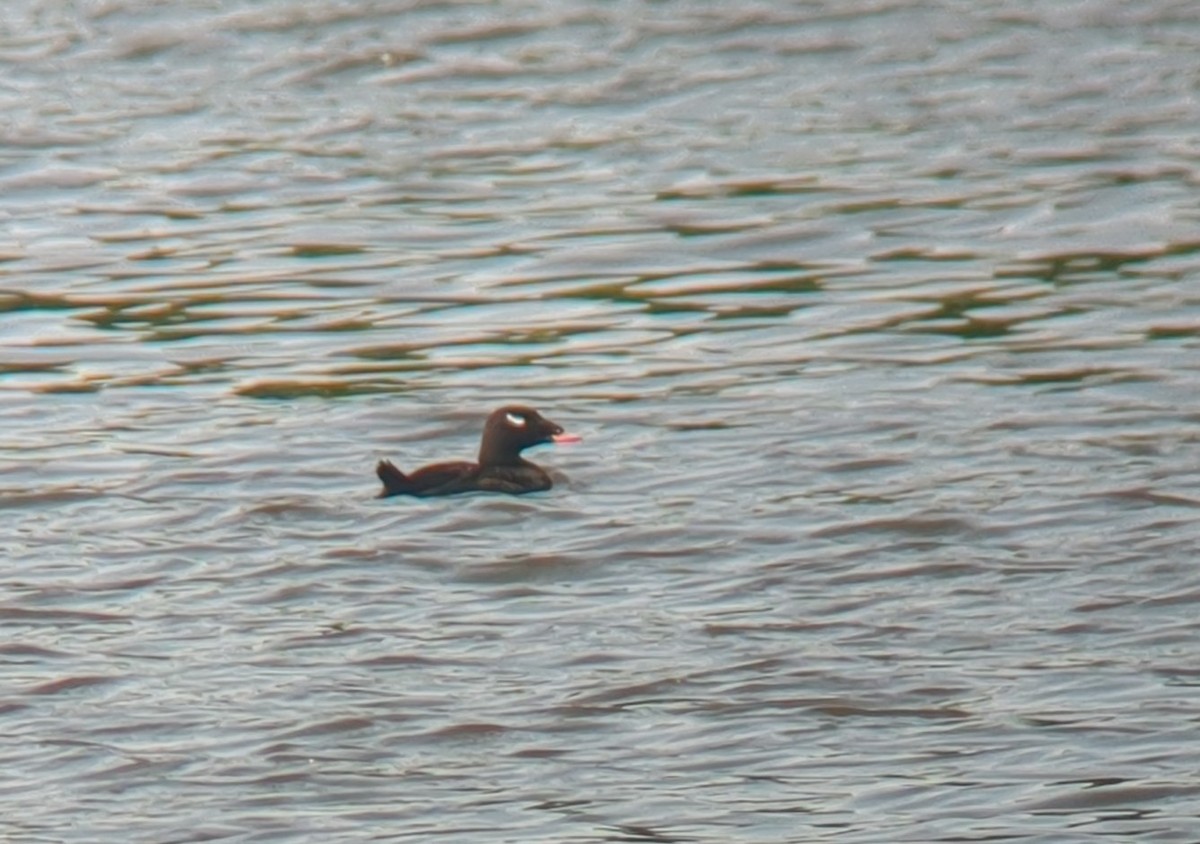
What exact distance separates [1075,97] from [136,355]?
764cm

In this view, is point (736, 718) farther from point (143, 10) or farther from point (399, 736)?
point (143, 10)

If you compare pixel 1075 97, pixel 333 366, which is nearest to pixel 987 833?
pixel 333 366

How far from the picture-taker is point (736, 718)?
28.8 feet

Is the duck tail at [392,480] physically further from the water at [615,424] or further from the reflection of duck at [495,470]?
the water at [615,424]

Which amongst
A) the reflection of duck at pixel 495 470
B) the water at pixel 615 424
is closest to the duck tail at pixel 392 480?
the reflection of duck at pixel 495 470

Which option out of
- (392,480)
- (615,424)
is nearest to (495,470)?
(392,480)

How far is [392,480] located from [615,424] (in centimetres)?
158

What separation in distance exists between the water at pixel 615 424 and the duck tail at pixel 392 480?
182 mm

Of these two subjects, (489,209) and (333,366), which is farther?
(489,209)

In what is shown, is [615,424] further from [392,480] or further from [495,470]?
[392,480]

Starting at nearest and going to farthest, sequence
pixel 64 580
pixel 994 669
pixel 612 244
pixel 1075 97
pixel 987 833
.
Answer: pixel 987 833, pixel 994 669, pixel 64 580, pixel 612 244, pixel 1075 97

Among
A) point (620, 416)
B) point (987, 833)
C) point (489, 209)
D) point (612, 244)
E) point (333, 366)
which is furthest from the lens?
point (489, 209)

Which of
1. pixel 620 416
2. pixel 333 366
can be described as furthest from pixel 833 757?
pixel 333 366

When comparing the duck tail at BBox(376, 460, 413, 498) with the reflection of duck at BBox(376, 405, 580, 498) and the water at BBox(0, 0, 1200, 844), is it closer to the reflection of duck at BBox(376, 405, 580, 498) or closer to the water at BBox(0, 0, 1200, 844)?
the reflection of duck at BBox(376, 405, 580, 498)
